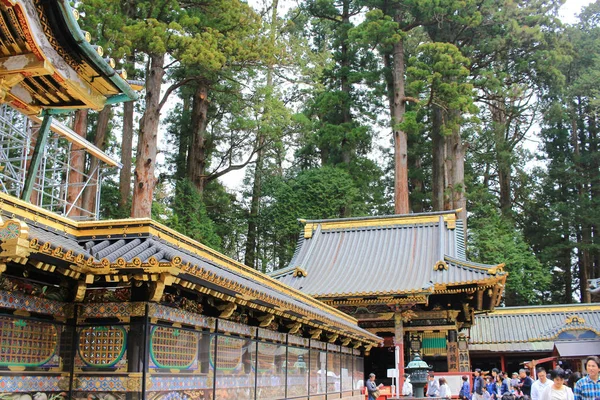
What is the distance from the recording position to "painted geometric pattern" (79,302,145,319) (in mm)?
7672

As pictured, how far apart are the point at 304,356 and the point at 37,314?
324 inches

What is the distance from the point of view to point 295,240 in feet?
115

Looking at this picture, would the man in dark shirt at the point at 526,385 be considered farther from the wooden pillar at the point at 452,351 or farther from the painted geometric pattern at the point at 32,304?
the painted geometric pattern at the point at 32,304

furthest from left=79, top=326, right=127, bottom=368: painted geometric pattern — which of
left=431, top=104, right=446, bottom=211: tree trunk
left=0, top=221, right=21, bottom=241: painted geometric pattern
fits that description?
left=431, top=104, right=446, bottom=211: tree trunk

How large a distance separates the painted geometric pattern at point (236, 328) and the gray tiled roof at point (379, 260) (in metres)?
9.01

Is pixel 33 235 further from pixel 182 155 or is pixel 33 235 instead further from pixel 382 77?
pixel 382 77

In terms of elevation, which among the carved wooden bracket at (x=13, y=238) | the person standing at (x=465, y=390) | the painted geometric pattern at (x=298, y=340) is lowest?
the person standing at (x=465, y=390)

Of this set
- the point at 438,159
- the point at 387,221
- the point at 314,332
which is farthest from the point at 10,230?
the point at 438,159

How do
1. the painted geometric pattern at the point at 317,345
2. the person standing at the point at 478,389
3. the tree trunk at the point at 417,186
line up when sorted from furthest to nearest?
1. the tree trunk at the point at 417,186
2. the person standing at the point at 478,389
3. the painted geometric pattern at the point at 317,345

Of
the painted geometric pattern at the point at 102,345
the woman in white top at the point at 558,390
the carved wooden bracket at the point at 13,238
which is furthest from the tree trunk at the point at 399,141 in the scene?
the carved wooden bracket at the point at 13,238

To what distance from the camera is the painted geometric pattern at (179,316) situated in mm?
7879

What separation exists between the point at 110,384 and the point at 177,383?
1.13 metres

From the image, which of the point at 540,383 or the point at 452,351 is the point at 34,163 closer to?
the point at 540,383

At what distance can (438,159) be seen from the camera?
35219 mm
